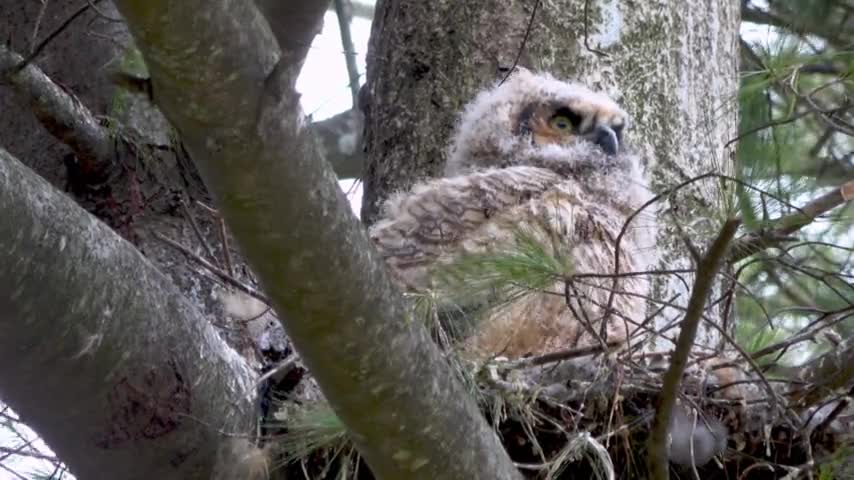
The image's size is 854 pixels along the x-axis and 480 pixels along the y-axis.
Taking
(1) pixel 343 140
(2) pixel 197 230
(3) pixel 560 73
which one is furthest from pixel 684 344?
(1) pixel 343 140

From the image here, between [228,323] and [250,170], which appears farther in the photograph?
[228,323]

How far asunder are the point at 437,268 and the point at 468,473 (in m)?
0.71

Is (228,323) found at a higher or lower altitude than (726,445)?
higher

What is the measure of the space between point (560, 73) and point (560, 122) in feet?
0.63

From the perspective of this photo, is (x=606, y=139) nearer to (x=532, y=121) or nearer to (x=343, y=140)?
(x=532, y=121)

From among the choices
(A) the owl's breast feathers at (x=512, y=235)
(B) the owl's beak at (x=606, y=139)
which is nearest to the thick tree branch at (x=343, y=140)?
(B) the owl's beak at (x=606, y=139)

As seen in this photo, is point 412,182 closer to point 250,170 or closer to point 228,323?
point 228,323

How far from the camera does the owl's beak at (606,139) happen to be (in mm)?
3752

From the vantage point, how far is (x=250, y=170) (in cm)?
174

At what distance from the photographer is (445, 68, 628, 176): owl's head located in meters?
3.75

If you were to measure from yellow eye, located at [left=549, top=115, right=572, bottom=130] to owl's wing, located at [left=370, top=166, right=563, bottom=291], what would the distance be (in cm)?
49

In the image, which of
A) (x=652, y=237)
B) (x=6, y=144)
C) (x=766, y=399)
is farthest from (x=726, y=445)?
(x=6, y=144)

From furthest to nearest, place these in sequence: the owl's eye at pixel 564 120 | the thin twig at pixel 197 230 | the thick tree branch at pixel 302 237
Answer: the owl's eye at pixel 564 120
the thin twig at pixel 197 230
the thick tree branch at pixel 302 237

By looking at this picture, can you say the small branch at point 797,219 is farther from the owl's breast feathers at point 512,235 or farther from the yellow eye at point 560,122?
the yellow eye at point 560,122
